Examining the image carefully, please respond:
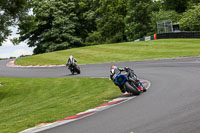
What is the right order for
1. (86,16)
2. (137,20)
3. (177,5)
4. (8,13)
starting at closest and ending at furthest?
(8,13), (137,20), (86,16), (177,5)

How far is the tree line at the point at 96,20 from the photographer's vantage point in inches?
2467

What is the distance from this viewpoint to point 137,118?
7777 mm

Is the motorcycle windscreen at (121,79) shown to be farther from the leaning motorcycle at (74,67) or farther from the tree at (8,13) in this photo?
the leaning motorcycle at (74,67)

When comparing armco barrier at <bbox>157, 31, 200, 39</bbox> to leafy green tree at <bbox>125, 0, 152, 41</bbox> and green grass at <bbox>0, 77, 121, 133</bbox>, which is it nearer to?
leafy green tree at <bbox>125, 0, 152, 41</bbox>

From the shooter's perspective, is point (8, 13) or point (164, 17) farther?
point (164, 17)

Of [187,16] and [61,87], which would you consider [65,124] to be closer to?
[61,87]

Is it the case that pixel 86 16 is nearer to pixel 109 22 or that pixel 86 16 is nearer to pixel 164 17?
pixel 109 22

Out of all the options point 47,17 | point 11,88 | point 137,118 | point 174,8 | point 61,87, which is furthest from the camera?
point 174,8

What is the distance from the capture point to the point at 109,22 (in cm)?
6925

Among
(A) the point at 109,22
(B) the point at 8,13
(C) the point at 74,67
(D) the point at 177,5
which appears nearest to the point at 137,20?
(A) the point at 109,22

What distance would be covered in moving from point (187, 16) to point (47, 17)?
26101 mm

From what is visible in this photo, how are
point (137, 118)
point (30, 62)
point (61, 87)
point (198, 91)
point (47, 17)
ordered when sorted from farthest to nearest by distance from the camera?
1. point (47, 17)
2. point (30, 62)
3. point (61, 87)
4. point (198, 91)
5. point (137, 118)

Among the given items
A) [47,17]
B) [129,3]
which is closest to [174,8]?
[129,3]

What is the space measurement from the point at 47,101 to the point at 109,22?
56106 mm
